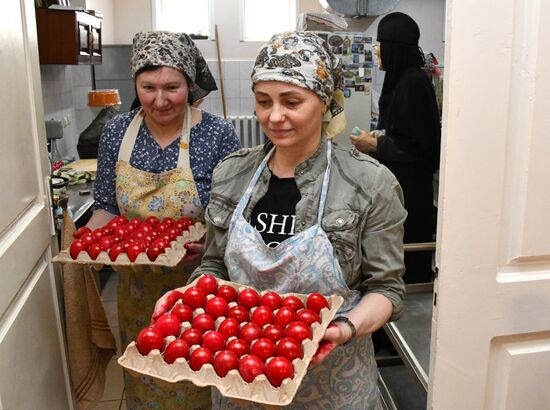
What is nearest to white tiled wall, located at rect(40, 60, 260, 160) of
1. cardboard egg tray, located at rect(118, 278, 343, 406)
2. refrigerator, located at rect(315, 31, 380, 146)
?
refrigerator, located at rect(315, 31, 380, 146)

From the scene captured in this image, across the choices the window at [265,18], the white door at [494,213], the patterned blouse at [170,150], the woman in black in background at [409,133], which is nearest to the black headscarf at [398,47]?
the woman in black in background at [409,133]

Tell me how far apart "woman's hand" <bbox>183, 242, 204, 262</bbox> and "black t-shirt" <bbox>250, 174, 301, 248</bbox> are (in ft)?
1.36

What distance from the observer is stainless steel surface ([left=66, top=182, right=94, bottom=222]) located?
2.80 metres

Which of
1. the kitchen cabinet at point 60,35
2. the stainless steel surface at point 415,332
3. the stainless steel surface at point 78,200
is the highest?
the kitchen cabinet at point 60,35

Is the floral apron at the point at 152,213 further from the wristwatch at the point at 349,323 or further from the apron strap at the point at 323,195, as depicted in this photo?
the wristwatch at the point at 349,323

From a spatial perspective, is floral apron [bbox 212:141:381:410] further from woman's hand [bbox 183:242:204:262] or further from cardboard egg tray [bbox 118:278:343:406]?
woman's hand [bbox 183:242:204:262]

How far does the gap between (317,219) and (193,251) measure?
602 millimetres

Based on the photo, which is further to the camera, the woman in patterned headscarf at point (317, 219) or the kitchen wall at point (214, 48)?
the kitchen wall at point (214, 48)

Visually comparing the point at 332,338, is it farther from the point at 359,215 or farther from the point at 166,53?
the point at 166,53

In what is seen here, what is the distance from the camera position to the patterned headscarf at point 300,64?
133 centimetres

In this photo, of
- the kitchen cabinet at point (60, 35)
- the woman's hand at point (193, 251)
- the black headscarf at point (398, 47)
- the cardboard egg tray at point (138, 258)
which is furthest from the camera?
the kitchen cabinet at point (60, 35)

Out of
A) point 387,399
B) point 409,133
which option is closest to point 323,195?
point 387,399

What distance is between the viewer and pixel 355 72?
4.23 m

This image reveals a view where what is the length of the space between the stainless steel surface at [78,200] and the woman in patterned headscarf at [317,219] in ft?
4.96
